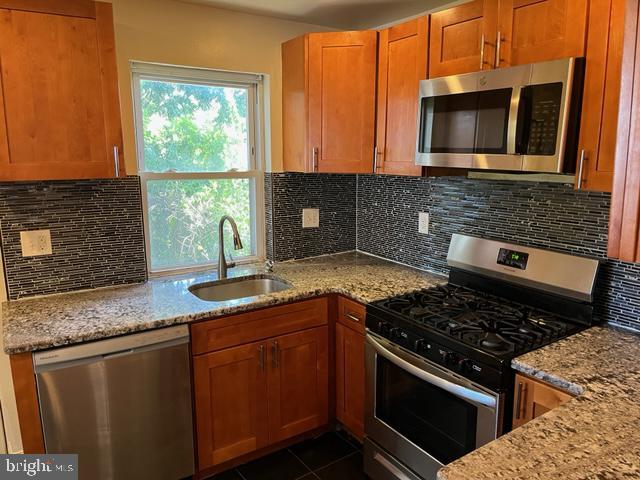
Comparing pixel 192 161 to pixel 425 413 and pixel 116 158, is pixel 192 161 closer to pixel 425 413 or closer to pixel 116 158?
pixel 116 158

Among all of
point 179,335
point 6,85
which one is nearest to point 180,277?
point 179,335

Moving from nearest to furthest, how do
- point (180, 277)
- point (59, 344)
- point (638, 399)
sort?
point (638, 399) → point (59, 344) → point (180, 277)

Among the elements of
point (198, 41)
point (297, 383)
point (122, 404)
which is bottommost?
point (297, 383)

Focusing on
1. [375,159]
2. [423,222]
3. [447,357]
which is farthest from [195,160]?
[447,357]

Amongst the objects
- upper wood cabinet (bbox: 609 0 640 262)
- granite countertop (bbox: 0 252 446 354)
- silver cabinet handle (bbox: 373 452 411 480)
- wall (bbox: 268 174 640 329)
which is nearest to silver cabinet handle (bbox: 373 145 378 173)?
wall (bbox: 268 174 640 329)

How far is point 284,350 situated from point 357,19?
77.0 inches

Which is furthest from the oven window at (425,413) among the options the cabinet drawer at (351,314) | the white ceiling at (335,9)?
the white ceiling at (335,9)

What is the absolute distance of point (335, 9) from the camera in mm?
2512

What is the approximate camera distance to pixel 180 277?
2.55m

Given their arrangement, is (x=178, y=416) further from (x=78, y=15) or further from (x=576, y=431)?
(x=78, y=15)

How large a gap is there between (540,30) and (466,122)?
0.41m

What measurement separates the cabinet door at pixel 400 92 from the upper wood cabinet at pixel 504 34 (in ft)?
0.27

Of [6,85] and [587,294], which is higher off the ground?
[6,85]

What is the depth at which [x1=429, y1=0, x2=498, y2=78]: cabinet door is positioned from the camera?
1828 millimetres
